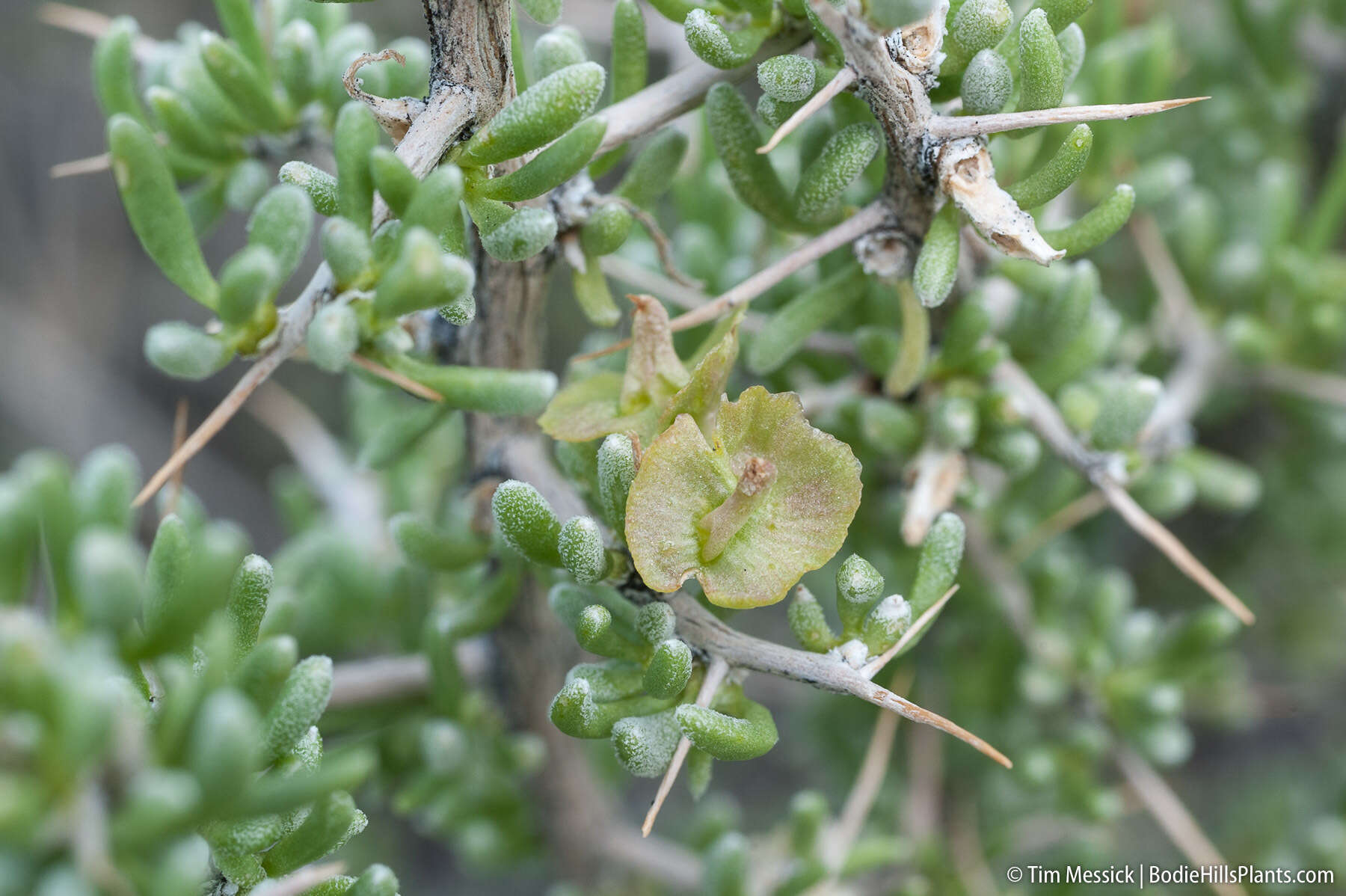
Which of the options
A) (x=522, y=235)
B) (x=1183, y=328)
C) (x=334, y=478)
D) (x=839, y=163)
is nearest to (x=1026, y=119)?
(x=839, y=163)

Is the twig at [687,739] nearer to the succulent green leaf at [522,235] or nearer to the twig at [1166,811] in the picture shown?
the succulent green leaf at [522,235]

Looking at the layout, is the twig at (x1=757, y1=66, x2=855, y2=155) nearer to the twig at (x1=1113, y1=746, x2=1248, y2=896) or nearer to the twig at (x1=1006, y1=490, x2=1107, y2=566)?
the twig at (x1=1006, y1=490, x2=1107, y2=566)

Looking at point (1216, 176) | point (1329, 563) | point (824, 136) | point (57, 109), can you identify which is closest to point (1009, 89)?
point (824, 136)

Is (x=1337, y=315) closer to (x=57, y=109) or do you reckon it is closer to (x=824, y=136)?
(x=824, y=136)

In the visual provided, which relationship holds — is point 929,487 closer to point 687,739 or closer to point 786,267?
point 786,267

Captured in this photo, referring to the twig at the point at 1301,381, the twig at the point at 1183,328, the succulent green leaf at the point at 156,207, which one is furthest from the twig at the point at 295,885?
the twig at the point at 1301,381
